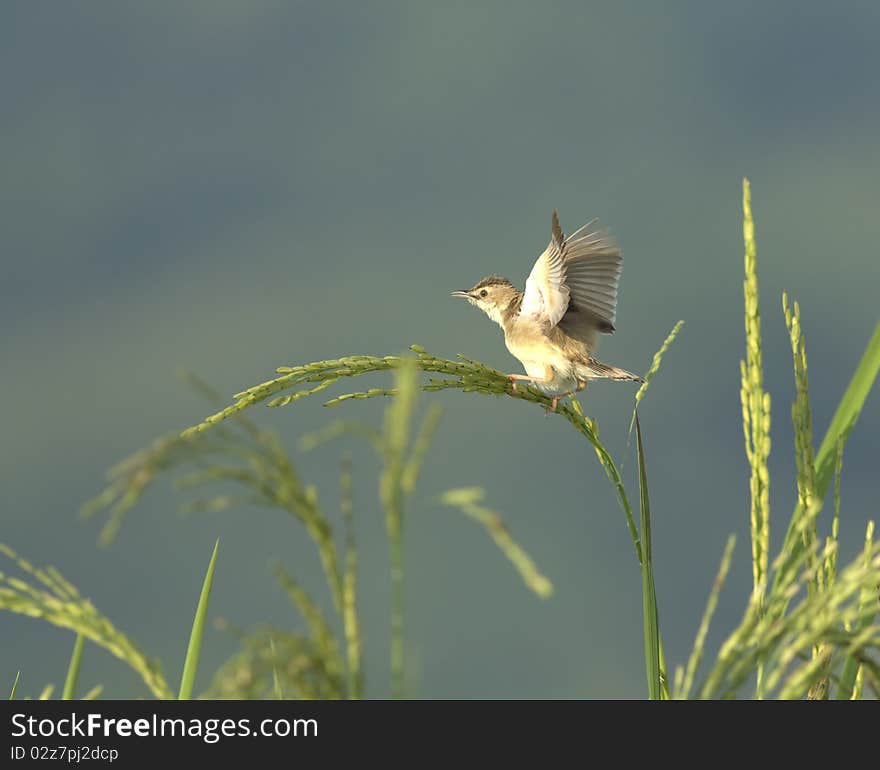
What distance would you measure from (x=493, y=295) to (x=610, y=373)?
146cm

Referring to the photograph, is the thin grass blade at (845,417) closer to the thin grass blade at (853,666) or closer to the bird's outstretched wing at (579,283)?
the thin grass blade at (853,666)

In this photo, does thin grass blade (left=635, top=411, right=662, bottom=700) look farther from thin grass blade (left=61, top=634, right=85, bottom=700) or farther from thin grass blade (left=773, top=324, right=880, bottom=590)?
thin grass blade (left=61, top=634, right=85, bottom=700)

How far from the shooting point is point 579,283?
482cm

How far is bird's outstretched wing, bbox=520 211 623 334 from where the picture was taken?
471cm

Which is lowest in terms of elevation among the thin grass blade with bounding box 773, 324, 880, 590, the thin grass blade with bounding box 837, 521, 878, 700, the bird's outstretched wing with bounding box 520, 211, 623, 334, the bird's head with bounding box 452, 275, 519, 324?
the thin grass blade with bounding box 837, 521, 878, 700

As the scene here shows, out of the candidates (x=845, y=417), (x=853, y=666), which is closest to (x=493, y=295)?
(x=845, y=417)

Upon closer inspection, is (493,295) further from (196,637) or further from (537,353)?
(196,637)

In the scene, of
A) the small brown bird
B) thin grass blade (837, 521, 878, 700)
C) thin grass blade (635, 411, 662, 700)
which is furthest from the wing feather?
thin grass blade (837, 521, 878, 700)

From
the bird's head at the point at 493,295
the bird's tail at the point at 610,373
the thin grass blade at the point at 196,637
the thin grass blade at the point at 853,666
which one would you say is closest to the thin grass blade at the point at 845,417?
the thin grass blade at the point at 853,666

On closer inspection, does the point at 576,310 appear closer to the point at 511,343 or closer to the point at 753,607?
the point at 511,343
